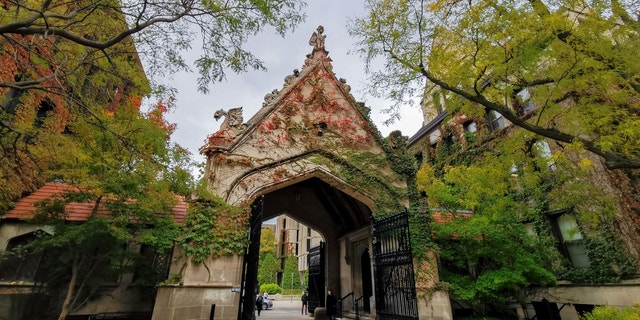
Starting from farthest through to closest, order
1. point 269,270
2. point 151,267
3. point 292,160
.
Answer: point 269,270 → point 292,160 → point 151,267

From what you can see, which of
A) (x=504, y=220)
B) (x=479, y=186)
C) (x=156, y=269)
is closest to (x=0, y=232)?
(x=156, y=269)

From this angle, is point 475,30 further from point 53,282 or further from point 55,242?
point 53,282

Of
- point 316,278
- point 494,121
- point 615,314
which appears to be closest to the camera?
point 615,314

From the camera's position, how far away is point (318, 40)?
1272 cm

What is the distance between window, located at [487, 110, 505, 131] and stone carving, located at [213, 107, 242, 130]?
13.8 m

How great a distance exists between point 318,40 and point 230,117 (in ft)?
17.9

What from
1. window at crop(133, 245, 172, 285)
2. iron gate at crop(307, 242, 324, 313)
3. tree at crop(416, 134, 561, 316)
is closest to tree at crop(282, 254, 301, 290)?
iron gate at crop(307, 242, 324, 313)

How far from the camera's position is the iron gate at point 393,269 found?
8.09 metres

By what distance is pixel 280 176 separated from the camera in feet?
31.8

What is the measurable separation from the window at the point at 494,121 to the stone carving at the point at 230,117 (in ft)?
45.3

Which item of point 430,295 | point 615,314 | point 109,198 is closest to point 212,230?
point 109,198

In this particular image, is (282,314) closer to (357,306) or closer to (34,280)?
(357,306)

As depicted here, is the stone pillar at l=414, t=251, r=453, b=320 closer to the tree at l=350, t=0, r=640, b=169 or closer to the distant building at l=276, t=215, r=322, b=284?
the tree at l=350, t=0, r=640, b=169

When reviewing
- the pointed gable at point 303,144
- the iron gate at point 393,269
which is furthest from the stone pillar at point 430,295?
the pointed gable at point 303,144
